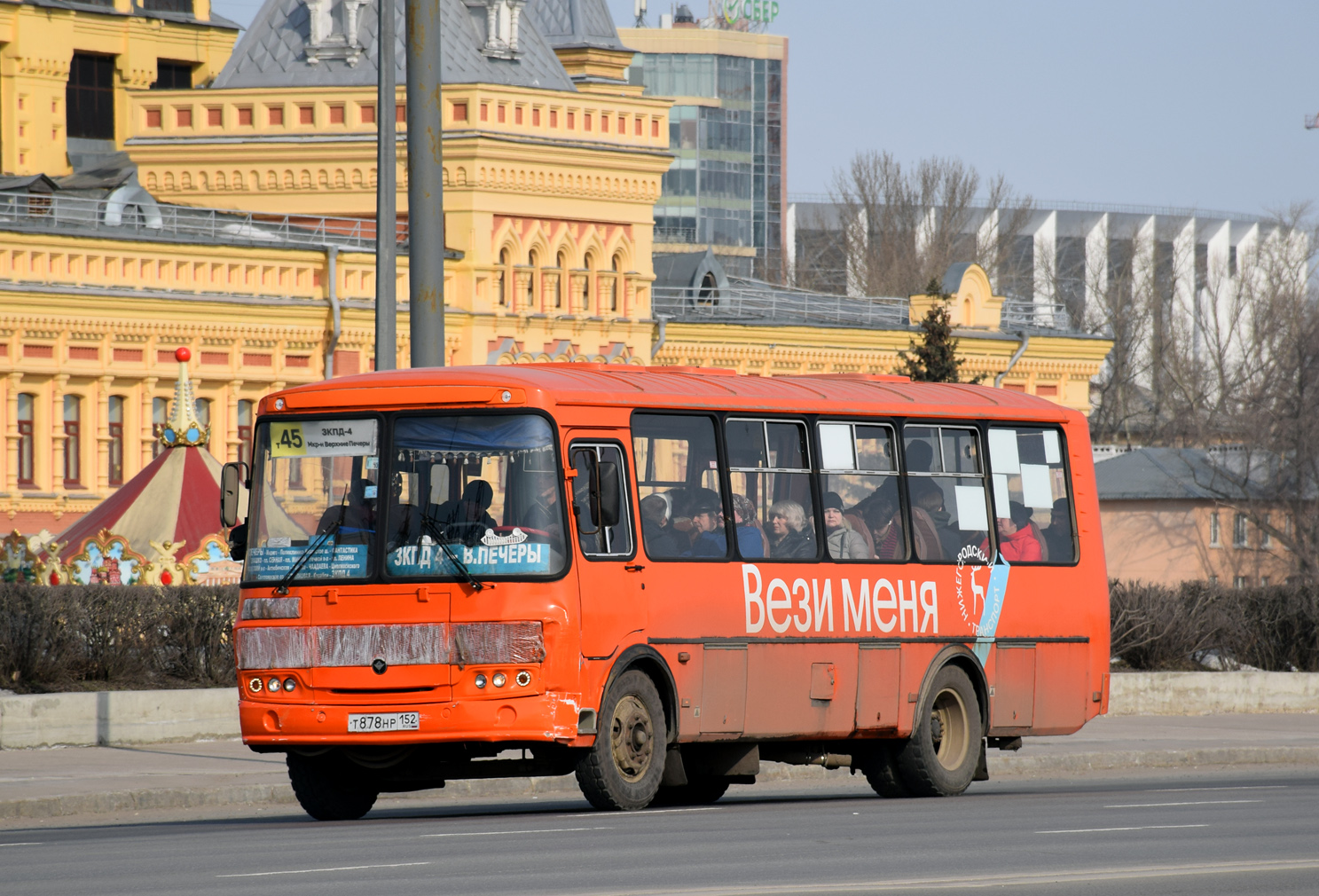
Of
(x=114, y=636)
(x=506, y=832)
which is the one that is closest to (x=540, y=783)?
(x=506, y=832)

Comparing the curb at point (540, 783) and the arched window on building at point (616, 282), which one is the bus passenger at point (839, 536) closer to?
the curb at point (540, 783)

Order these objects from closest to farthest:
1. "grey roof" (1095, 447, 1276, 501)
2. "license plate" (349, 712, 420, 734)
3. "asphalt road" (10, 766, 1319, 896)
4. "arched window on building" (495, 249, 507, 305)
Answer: "asphalt road" (10, 766, 1319, 896) → "license plate" (349, 712, 420, 734) → "arched window on building" (495, 249, 507, 305) → "grey roof" (1095, 447, 1276, 501)

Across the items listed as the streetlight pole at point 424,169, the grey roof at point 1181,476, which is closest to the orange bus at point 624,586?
the streetlight pole at point 424,169

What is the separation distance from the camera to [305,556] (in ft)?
52.7

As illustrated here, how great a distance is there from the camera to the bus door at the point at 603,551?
623 inches

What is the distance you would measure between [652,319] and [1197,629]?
1977 centimetres

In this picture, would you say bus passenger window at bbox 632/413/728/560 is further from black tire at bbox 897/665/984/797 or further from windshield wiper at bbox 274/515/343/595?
black tire at bbox 897/665/984/797

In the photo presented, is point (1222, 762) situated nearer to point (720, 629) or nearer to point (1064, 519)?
point (1064, 519)

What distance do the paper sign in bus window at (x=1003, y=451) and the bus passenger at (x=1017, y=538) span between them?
300 millimetres

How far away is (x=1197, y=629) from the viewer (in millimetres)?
33656

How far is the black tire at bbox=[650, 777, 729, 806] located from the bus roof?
2.81 m

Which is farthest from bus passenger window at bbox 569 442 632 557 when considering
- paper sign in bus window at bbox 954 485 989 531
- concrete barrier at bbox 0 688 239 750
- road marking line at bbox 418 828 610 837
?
concrete barrier at bbox 0 688 239 750

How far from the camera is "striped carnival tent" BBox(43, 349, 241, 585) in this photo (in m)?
29.7

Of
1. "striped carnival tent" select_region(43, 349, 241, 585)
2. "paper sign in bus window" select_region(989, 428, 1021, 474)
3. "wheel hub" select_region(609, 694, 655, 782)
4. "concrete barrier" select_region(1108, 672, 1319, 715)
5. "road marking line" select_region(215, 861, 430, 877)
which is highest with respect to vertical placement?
"paper sign in bus window" select_region(989, 428, 1021, 474)
